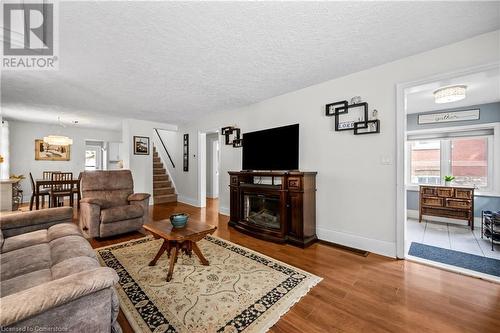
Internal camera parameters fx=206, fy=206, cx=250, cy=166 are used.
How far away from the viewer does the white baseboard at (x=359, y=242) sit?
8.46 ft

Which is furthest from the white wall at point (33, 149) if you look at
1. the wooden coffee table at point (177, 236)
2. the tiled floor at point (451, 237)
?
the tiled floor at point (451, 237)

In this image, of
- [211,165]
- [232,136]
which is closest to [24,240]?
[232,136]

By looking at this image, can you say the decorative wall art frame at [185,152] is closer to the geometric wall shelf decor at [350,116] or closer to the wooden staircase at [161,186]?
the wooden staircase at [161,186]

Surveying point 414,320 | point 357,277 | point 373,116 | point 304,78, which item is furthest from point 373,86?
point 414,320

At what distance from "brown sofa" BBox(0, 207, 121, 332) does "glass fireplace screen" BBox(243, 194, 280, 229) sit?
228 centimetres

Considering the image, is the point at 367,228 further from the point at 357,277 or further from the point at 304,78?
the point at 304,78

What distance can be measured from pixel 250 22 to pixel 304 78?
1.43 meters

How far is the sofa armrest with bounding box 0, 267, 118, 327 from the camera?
A: 2.60 ft

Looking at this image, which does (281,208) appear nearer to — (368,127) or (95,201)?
(368,127)

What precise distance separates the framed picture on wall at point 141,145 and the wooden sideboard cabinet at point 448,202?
22.1 feet

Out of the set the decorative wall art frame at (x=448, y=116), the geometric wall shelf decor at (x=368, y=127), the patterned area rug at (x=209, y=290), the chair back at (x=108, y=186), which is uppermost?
the decorative wall art frame at (x=448, y=116)

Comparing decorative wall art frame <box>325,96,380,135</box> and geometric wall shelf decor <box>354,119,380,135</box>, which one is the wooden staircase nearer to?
decorative wall art frame <box>325,96,380,135</box>

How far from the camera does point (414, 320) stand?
152cm

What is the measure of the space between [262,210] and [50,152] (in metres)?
7.46
